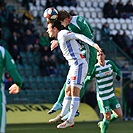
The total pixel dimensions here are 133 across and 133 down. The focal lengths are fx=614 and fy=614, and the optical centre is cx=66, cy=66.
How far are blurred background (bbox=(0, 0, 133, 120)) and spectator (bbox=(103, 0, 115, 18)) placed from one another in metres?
1.69

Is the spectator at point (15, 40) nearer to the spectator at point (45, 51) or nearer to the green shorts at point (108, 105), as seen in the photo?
Answer: the spectator at point (45, 51)

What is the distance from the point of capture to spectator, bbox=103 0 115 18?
32.7 metres

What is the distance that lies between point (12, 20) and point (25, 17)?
1.47 m

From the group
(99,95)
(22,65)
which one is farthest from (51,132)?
(22,65)

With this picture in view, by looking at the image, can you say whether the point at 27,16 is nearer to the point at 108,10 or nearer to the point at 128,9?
the point at 108,10

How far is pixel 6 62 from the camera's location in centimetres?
948

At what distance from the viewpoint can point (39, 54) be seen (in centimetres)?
2731

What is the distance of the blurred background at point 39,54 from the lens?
26.4m

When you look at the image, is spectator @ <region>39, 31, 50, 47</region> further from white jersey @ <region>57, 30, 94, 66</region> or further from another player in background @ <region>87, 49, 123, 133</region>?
white jersey @ <region>57, 30, 94, 66</region>

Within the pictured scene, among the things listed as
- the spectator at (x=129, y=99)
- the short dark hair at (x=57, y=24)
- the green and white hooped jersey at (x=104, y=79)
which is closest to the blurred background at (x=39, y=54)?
the spectator at (x=129, y=99)

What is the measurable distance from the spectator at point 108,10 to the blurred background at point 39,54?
66.7 inches

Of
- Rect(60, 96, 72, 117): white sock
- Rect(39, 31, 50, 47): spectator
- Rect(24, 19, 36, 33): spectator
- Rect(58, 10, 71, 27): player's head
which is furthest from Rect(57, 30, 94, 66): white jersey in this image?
Rect(24, 19, 36, 33): spectator

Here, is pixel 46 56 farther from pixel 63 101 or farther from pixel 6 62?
pixel 6 62

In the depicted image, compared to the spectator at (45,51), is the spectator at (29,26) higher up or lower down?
higher up
